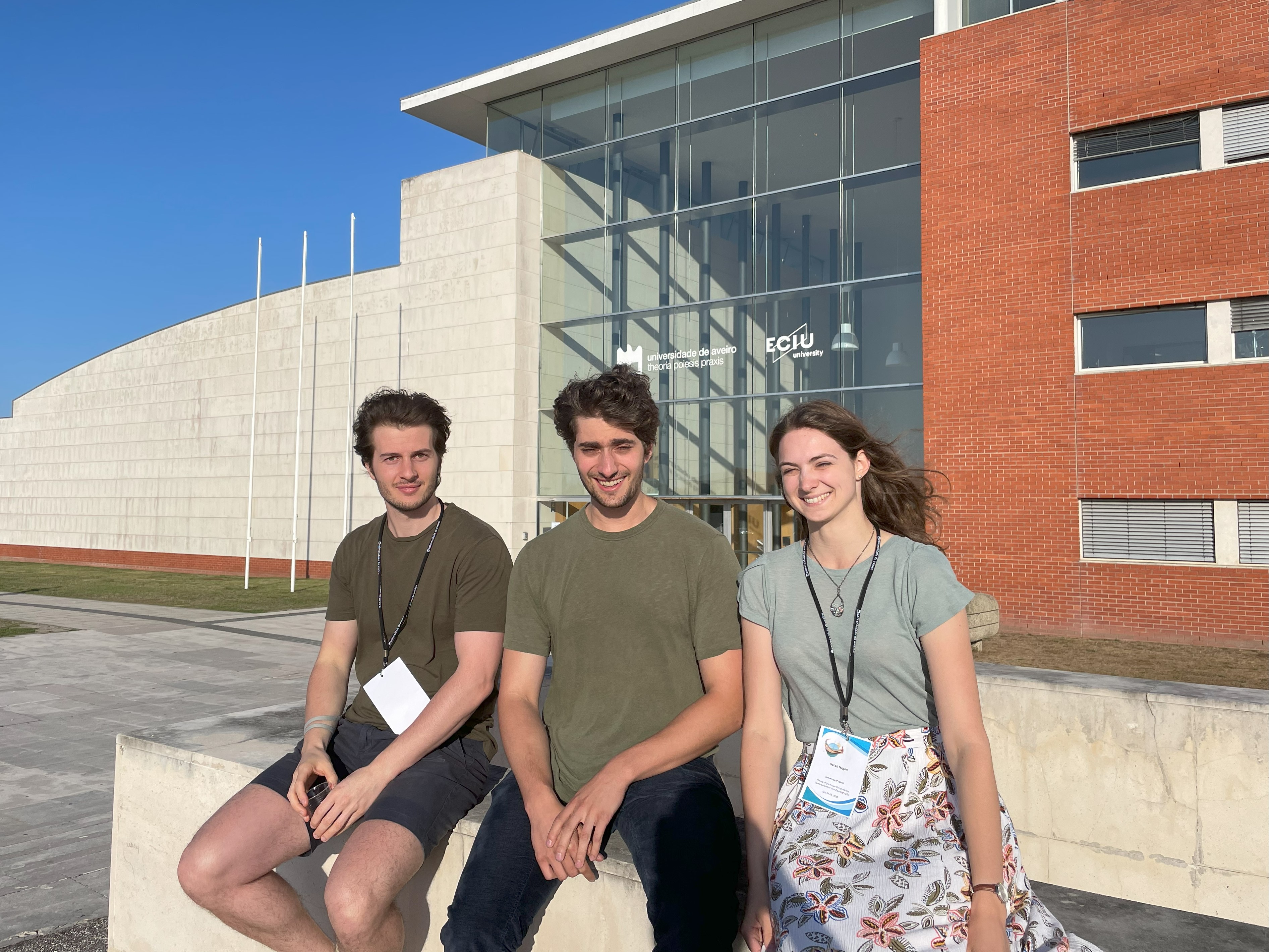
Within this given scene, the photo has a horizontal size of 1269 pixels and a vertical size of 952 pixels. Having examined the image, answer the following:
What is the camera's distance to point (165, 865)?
11.2 feet

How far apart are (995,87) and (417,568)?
52.2 ft

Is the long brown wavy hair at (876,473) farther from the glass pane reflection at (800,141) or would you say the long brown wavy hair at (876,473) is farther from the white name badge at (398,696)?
the glass pane reflection at (800,141)

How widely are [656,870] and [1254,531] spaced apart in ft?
48.3

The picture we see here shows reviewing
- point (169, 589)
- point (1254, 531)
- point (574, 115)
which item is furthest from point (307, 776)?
point (169, 589)

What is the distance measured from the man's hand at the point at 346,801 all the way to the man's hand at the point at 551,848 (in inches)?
20.9

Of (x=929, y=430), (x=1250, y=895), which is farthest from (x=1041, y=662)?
(x=1250, y=895)

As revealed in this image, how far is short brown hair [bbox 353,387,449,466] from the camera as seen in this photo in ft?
10.7

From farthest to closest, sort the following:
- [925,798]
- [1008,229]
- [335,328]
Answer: [335,328] → [1008,229] → [925,798]

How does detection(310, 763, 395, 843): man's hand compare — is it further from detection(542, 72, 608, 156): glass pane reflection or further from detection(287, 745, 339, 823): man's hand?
detection(542, 72, 608, 156): glass pane reflection

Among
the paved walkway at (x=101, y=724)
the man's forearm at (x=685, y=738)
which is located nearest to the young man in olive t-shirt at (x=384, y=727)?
the man's forearm at (x=685, y=738)

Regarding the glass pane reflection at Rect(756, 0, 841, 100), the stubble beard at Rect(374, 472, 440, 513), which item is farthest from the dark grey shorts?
the glass pane reflection at Rect(756, 0, 841, 100)

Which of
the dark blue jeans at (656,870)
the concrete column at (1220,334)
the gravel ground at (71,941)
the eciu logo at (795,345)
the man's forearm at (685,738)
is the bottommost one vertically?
the gravel ground at (71,941)

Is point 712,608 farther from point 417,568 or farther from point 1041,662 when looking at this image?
point 1041,662

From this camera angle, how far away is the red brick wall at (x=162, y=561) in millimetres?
27781
